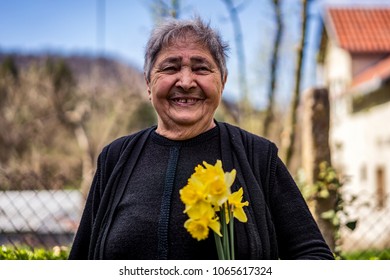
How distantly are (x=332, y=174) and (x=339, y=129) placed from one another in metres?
11.3

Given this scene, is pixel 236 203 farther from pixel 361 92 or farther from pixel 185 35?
pixel 361 92

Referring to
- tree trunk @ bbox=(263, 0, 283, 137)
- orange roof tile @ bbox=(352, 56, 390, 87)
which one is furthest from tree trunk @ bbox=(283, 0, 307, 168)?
orange roof tile @ bbox=(352, 56, 390, 87)

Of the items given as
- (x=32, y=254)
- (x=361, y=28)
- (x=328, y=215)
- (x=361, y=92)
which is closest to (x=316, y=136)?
(x=328, y=215)

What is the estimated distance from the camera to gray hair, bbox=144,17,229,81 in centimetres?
159

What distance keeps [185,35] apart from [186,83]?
0.43 ft

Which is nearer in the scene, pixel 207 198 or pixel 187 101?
pixel 207 198

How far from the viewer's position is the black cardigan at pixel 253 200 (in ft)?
4.87

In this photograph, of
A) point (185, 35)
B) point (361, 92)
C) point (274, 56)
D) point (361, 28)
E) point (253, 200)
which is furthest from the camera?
point (361, 28)

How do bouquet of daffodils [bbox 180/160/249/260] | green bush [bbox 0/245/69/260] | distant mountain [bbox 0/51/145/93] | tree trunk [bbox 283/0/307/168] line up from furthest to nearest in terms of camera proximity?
1. distant mountain [bbox 0/51/145/93]
2. tree trunk [bbox 283/0/307/168]
3. green bush [bbox 0/245/69/260]
4. bouquet of daffodils [bbox 180/160/249/260]

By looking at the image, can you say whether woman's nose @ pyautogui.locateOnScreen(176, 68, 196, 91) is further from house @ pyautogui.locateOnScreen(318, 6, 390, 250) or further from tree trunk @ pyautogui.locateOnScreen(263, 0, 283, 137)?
house @ pyautogui.locateOnScreen(318, 6, 390, 250)

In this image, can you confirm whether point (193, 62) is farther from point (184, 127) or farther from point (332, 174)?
point (332, 174)

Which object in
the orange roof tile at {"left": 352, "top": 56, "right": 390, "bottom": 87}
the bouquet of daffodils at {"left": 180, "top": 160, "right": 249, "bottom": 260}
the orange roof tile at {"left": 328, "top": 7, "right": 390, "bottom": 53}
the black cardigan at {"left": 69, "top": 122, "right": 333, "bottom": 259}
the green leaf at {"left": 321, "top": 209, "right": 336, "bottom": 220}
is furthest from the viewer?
the orange roof tile at {"left": 328, "top": 7, "right": 390, "bottom": 53}

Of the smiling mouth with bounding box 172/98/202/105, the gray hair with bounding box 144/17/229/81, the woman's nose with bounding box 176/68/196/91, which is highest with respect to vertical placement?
the gray hair with bounding box 144/17/229/81

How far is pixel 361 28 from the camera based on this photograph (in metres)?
12.8
